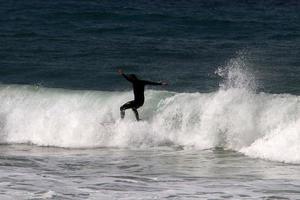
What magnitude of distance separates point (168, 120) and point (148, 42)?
37.9 ft

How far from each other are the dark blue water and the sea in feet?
0.25

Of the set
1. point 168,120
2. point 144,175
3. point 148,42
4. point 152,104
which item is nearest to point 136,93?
point 168,120

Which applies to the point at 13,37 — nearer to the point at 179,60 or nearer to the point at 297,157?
the point at 179,60

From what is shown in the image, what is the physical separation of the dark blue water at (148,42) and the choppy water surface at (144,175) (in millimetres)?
6422

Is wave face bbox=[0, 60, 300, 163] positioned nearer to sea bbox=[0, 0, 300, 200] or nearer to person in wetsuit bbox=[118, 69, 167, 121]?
sea bbox=[0, 0, 300, 200]

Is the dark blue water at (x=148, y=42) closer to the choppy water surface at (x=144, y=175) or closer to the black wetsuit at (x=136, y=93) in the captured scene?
the black wetsuit at (x=136, y=93)

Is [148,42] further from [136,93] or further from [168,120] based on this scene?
[136,93]

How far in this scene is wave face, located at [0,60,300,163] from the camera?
2005cm

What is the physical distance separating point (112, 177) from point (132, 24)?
21314 millimetres

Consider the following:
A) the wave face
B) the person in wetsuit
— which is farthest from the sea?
the person in wetsuit

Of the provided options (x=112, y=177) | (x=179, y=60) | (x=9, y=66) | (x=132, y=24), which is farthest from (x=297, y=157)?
(x=132, y=24)

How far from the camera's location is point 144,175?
1636cm

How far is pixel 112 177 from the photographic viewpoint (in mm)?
15969

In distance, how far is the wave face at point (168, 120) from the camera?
2005 cm
